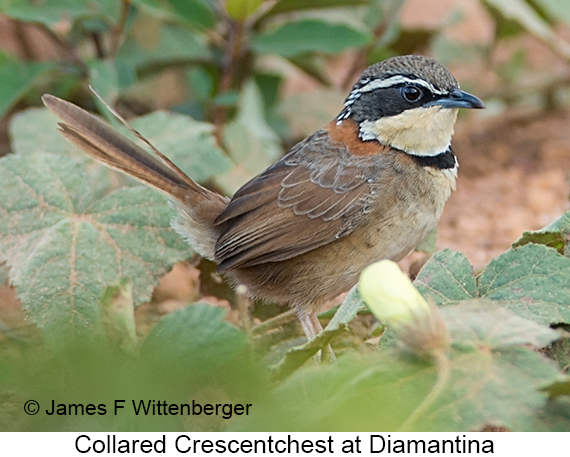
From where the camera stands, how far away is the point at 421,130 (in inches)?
150

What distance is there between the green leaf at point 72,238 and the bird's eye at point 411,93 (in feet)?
4.24

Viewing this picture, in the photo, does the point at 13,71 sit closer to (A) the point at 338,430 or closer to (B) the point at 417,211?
(B) the point at 417,211

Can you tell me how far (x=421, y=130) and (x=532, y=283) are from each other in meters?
1.24

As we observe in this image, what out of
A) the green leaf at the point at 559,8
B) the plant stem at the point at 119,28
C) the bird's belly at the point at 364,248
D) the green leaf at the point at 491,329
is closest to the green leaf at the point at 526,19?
the green leaf at the point at 559,8

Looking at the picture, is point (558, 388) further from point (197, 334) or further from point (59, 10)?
point (59, 10)

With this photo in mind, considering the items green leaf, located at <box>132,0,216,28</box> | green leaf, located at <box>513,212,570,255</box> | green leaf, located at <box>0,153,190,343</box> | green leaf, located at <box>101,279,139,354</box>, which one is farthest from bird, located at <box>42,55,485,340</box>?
green leaf, located at <box>132,0,216,28</box>

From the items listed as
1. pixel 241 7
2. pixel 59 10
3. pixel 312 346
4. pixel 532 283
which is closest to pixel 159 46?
pixel 59 10

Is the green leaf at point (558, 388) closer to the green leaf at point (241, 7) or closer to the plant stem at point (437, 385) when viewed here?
the plant stem at point (437, 385)

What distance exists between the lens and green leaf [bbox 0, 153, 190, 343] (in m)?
3.32

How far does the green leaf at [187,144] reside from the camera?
4.38m

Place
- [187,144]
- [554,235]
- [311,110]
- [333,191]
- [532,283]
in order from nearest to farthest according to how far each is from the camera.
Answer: [532,283]
[554,235]
[333,191]
[187,144]
[311,110]

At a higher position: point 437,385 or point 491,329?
point 491,329

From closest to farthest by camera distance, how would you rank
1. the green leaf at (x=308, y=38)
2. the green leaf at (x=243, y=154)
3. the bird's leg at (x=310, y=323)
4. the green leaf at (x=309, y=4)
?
1. the bird's leg at (x=310, y=323)
2. the green leaf at (x=243, y=154)
3. the green leaf at (x=308, y=38)
4. the green leaf at (x=309, y=4)
